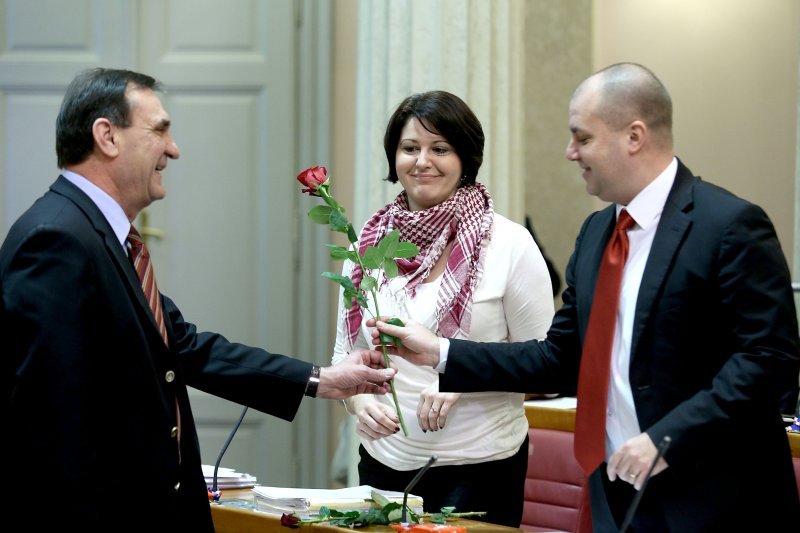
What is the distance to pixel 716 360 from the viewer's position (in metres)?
2.27

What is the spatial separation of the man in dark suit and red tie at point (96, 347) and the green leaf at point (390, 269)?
568mm

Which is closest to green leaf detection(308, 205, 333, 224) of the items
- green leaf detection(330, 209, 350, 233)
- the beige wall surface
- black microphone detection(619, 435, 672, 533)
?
green leaf detection(330, 209, 350, 233)

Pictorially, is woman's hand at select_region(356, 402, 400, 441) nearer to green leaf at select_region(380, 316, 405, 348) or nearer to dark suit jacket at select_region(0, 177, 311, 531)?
green leaf at select_region(380, 316, 405, 348)

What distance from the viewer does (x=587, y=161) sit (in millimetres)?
2408

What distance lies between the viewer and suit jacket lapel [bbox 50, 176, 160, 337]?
7.30ft

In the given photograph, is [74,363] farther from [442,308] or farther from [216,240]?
[216,240]

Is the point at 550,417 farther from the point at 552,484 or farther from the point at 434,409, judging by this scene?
the point at 434,409

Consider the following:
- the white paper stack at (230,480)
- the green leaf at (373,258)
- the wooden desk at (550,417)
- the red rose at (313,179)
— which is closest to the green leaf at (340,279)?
the green leaf at (373,258)

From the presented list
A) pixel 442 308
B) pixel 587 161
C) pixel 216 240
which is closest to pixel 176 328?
pixel 442 308

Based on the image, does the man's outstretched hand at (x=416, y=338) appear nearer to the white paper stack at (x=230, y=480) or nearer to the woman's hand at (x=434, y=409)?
the woman's hand at (x=434, y=409)

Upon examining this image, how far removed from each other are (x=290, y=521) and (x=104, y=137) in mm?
916

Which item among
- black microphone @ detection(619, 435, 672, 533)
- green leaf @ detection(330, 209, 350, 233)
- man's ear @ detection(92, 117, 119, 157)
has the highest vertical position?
man's ear @ detection(92, 117, 119, 157)

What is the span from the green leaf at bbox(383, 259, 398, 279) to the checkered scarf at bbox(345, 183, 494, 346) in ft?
0.65

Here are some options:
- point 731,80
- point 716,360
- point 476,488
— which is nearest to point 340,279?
point 476,488
